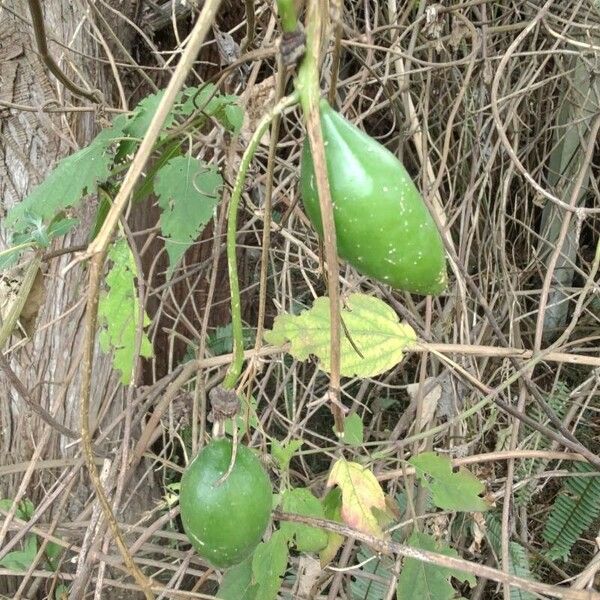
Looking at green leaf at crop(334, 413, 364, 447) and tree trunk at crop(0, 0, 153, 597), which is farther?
tree trunk at crop(0, 0, 153, 597)

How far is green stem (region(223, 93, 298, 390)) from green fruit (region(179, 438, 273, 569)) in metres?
0.09

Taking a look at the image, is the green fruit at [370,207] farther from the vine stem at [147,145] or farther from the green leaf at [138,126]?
the green leaf at [138,126]

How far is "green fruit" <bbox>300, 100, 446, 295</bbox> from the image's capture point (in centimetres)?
47

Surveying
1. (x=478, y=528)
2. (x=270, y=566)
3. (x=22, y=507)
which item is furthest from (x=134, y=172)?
(x=22, y=507)

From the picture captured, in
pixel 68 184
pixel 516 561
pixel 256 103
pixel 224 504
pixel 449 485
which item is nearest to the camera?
pixel 224 504

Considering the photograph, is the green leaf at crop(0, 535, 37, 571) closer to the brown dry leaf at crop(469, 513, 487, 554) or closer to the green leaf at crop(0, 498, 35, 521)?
the green leaf at crop(0, 498, 35, 521)

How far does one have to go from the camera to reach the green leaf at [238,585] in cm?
97

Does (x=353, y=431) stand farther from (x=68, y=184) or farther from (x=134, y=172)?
(x=134, y=172)

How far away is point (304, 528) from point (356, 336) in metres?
0.28

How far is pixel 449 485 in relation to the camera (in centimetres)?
98

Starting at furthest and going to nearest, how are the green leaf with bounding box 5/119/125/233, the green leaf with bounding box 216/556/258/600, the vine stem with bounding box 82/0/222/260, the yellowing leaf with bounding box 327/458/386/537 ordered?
the green leaf with bounding box 216/556/258/600 < the green leaf with bounding box 5/119/125/233 < the yellowing leaf with bounding box 327/458/386/537 < the vine stem with bounding box 82/0/222/260

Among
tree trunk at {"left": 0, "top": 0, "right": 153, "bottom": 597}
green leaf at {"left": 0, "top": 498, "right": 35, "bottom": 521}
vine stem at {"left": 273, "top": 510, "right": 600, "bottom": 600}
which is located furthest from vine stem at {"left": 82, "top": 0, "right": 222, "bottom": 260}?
green leaf at {"left": 0, "top": 498, "right": 35, "bottom": 521}

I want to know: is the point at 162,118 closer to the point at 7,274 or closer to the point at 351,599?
the point at 7,274

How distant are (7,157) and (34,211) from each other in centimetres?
69
